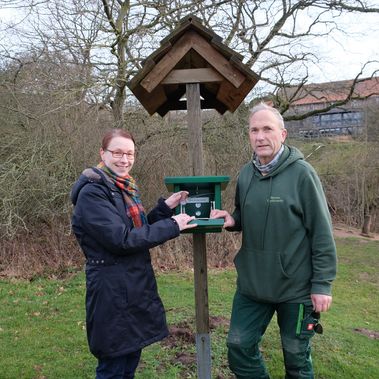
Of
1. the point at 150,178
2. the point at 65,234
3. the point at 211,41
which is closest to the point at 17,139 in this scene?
the point at 65,234

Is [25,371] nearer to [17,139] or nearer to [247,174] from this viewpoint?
[247,174]

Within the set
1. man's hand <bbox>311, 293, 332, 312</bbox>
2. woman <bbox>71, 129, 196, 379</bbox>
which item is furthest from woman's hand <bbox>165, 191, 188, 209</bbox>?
man's hand <bbox>311, 293, 332, 312</bbox>

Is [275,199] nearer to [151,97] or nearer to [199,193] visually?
[199,193]

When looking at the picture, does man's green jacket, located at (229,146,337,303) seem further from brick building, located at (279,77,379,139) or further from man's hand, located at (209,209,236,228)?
brick building, located at (279,77,379,139)

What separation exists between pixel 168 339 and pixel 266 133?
272 centimetres

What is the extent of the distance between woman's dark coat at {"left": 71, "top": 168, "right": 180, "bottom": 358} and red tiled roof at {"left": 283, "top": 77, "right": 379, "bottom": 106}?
10.7 meters

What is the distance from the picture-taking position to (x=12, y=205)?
26.8 feet

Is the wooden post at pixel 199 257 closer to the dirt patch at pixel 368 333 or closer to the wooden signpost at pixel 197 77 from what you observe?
the wooden signpost at pixel 197 77

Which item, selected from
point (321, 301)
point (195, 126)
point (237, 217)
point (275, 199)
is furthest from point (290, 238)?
point (195, 126)

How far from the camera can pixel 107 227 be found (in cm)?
224

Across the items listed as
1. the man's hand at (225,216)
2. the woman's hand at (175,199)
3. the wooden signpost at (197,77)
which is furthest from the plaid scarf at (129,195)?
the wooden signpost at (197,77)

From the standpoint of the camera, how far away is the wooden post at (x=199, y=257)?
3047 mm

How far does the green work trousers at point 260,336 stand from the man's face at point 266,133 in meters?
0.95

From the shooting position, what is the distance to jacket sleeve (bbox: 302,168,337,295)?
241 cm
